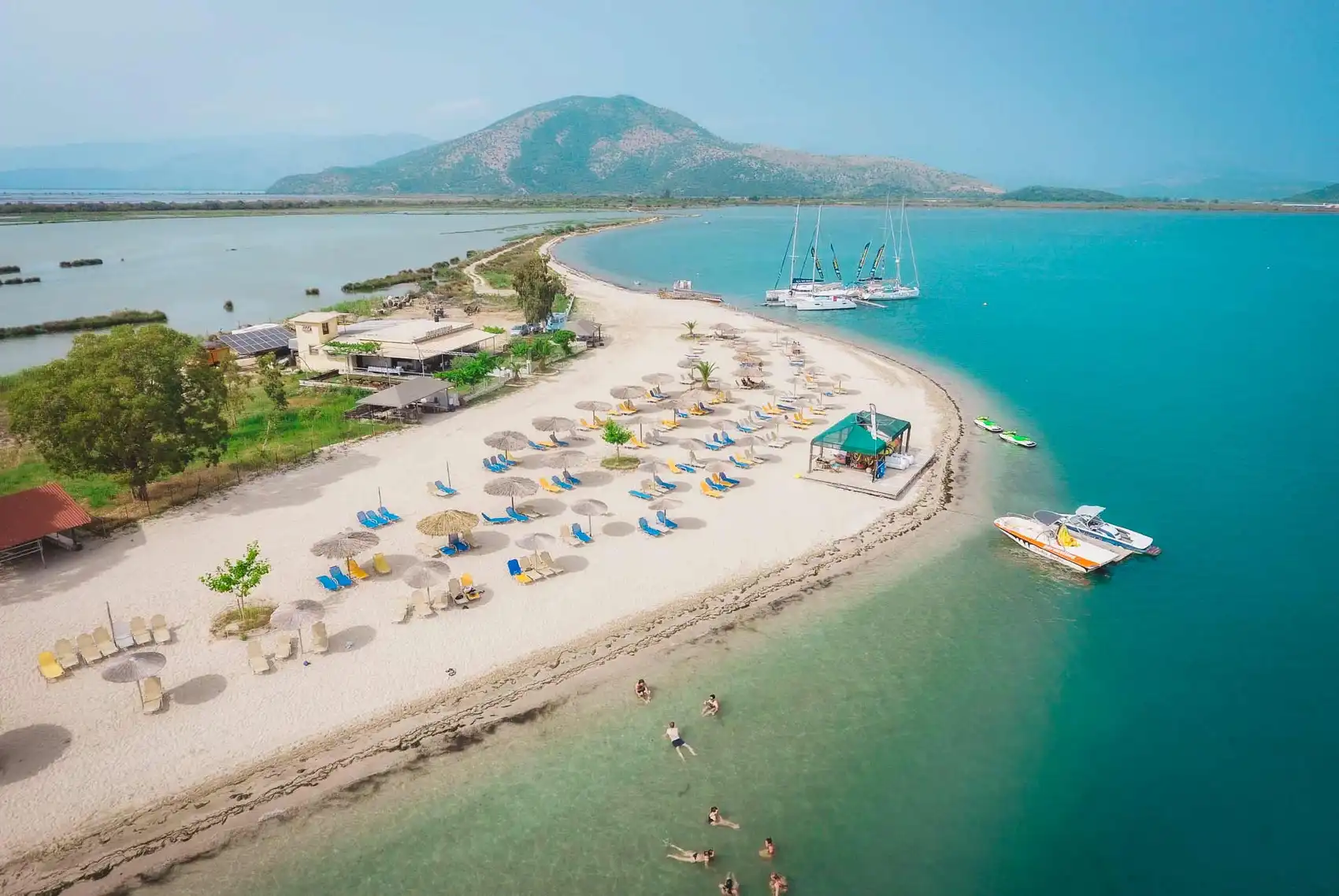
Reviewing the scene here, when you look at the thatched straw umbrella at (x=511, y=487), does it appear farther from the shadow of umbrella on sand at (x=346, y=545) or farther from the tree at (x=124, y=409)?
the tree at (x=124, y=409)

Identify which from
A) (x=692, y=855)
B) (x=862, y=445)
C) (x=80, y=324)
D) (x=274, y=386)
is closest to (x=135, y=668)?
(x=692, y=855)

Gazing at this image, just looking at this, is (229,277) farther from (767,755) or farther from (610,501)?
(767,755)

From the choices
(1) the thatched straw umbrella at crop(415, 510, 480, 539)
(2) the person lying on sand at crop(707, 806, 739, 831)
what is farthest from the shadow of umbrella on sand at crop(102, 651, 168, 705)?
(2) the person lying on sand at crop(707, 806, 739, 831)

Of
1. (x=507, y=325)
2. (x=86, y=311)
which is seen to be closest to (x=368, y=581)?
(x=507, y=325)

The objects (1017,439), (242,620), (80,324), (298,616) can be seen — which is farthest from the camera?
(80,324)

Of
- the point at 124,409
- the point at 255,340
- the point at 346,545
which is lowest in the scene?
the point at 255,340

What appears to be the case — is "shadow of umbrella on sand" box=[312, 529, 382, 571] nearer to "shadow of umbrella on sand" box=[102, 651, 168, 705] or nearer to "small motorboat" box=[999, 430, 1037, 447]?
"shadow of umbrella on sand" box=[102, 651, 168, 705]

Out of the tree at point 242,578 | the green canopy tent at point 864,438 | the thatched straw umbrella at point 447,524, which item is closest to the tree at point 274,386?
the tree at point 242,578

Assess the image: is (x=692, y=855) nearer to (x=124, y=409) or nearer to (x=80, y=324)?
(x=124, y=409)
